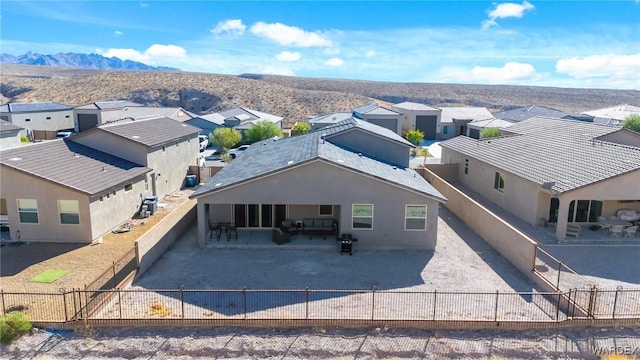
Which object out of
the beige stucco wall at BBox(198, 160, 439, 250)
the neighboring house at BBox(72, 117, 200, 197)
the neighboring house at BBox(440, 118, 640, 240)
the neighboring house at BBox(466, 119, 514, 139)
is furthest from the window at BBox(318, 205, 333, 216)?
the neighboring house at BBox(466, 119, 514, 139)

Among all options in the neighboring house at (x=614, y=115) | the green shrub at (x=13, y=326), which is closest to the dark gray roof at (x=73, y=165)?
the green shrub at (x=13, y=326)

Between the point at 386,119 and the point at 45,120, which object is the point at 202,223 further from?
the point at 45,120

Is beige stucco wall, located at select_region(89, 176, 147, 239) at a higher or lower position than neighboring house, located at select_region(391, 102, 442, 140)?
lower

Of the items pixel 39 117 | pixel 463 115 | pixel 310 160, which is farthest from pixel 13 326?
pixel 463 115

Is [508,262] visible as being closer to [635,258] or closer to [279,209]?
[635,258]

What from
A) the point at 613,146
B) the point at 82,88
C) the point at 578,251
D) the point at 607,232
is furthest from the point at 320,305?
the point at 82,88

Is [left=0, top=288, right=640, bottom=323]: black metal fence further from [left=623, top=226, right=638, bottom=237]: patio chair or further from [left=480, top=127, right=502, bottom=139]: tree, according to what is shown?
[left=480, top=127, right=502, bottom=139]: tree
